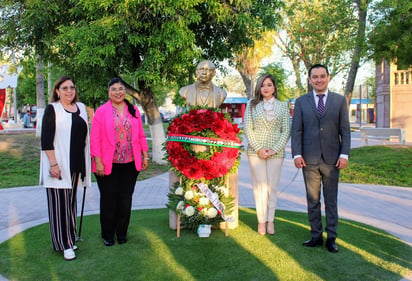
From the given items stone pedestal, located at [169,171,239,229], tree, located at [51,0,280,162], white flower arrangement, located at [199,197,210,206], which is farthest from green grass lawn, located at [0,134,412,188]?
white flower arrangement, located at [199,197,210,206]

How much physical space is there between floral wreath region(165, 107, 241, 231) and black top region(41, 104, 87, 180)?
1106 millimetres

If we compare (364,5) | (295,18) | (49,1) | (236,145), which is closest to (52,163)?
(236,145)

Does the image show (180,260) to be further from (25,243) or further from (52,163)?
(25,243)

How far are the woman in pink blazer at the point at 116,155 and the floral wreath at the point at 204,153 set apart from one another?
454mm

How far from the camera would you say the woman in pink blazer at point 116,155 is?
4.46m

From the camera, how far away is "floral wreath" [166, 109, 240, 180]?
15.8 ft

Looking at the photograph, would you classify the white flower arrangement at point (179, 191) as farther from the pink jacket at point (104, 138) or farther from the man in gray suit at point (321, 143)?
the man in gray suit at point (321, 143)

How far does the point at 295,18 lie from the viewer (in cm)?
2411

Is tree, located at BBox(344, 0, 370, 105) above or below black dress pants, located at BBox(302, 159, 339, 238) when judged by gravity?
above

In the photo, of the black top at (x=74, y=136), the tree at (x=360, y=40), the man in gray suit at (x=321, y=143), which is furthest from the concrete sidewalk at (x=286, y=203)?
the tree at (x=360, y=40)

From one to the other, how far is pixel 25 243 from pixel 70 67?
7.49 meters

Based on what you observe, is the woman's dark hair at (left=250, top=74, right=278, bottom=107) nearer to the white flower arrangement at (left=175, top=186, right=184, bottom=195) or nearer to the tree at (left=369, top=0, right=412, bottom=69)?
the white flower arrangement at (left=175, top=186, right=184, bottom=195)

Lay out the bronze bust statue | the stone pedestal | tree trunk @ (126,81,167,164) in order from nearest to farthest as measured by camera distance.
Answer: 1. the stone pedestal
2. the bronze bust statue
3. tree trunk @ (126,81,167,164)

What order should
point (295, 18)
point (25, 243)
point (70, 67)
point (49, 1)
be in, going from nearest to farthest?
point (25, 243) < point (49, 1) < point (70, 67) < point (295, 18)
